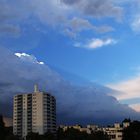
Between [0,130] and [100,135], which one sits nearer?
[0,130]

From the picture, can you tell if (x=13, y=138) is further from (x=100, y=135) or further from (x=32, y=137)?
(x=100, y=135)

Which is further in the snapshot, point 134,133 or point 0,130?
point 134,133

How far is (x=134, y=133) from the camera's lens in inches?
6590

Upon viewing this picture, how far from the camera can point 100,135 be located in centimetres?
17638

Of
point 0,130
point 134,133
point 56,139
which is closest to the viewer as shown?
point 0,130

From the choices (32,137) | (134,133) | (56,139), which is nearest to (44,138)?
(32,137)

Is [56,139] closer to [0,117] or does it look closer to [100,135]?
[100,135]

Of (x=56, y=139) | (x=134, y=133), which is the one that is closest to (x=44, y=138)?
(x=56, y=139)

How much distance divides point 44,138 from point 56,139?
17.6 m

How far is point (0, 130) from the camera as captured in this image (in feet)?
495

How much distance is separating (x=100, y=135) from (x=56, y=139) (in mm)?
22654

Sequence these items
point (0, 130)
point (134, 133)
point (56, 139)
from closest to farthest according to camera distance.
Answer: point (0, 130) → point (134, 133) → point (56, 139)

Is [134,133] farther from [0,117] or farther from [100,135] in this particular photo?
[0,117]

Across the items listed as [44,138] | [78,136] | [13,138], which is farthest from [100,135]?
[13,138]
